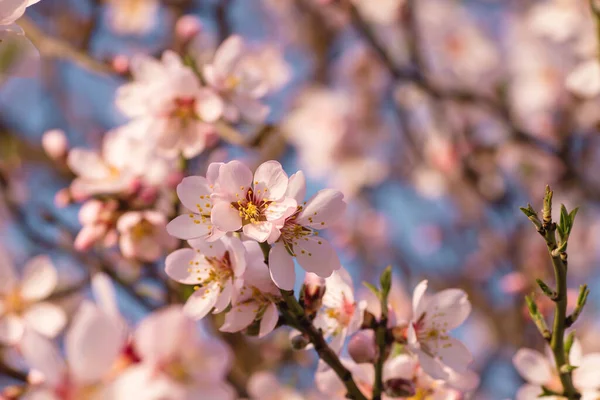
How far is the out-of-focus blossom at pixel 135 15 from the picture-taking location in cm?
421

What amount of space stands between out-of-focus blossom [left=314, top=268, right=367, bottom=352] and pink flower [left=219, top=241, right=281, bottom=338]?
17 cm

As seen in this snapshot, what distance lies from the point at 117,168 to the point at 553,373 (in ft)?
4.12

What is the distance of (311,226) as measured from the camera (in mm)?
997

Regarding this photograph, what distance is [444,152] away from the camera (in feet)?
12.2

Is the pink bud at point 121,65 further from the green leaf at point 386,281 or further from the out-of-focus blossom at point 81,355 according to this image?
the out-of-focus blossom at point 81,355

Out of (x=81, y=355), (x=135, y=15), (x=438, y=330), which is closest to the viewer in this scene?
(x=81, y=355)

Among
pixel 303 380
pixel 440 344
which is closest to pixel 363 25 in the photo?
pixel 303 380

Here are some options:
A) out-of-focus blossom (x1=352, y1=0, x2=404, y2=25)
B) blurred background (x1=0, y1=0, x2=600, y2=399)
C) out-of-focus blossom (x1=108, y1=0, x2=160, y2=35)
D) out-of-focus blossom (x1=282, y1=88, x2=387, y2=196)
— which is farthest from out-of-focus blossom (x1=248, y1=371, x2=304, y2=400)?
out-of-focus blossom (x1=108, y1=0, x2=160, y2=35)

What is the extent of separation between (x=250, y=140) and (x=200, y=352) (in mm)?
1131

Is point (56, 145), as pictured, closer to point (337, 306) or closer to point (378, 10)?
point (337, 306)

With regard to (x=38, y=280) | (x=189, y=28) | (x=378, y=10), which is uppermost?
(x=378, y=10)

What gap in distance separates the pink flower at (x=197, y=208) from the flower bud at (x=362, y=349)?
0.32m

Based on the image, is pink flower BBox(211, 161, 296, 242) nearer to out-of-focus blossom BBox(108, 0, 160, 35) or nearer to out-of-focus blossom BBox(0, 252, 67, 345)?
out-of-focus blossom BBox(0, 252, 67, 345)

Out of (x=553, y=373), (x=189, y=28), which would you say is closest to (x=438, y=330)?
(x=553, y=373)
